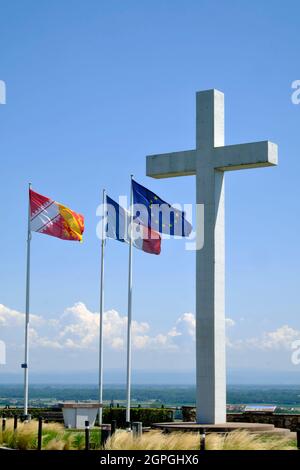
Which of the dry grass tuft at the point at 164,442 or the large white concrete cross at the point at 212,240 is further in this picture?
the large white concrete cross at the point at 212,240

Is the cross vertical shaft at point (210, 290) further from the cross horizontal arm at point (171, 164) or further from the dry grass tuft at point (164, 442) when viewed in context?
the dry grass tuft at point (164, 442)

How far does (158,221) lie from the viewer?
1480 inches

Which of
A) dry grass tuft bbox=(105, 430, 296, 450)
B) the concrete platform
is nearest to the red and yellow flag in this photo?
the concrete platform

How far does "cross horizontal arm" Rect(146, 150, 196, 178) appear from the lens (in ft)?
111

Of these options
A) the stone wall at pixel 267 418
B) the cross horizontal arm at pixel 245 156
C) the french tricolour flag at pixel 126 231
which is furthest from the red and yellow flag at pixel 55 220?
the stone wall at pixel 267 418

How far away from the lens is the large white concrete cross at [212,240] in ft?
105

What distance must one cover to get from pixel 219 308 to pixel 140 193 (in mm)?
7609

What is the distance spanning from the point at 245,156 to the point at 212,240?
9.78 feet

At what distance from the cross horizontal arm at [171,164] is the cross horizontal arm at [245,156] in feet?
3.40

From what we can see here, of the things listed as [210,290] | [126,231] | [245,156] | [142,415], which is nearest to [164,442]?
[210,290]

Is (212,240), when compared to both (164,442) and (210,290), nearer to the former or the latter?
(210,290)
